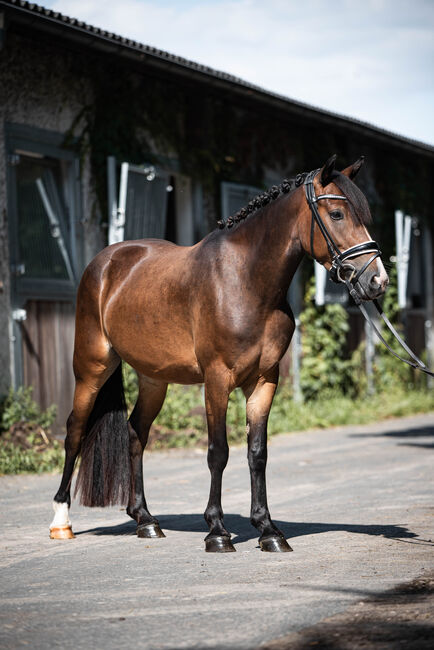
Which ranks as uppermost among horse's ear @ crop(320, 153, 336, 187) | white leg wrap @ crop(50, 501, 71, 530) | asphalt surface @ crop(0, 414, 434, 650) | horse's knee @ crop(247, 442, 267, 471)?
Result: horse's ear @ crop(320, 153, 336, 187)

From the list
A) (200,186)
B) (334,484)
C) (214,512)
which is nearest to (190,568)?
(214,512)

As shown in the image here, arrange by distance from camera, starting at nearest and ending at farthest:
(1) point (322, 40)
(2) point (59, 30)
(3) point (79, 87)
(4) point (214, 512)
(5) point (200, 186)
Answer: (4) point (214, 512)
(2) point (59, 30)
(3) point (79, 87)
(5) point (200, 186)
(1) point (322, 40)

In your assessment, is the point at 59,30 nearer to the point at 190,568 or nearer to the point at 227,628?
the point at 190,568

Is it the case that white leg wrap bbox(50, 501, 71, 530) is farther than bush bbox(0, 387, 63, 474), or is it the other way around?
bush bbox(0, 387, 63, 474)

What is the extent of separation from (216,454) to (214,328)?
0.71 meters

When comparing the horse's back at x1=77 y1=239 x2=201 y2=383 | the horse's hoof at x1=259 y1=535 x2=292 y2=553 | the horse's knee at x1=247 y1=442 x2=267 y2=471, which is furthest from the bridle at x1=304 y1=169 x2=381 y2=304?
the horse's hoof at x1=259 y1=535 x2=292 y2=553

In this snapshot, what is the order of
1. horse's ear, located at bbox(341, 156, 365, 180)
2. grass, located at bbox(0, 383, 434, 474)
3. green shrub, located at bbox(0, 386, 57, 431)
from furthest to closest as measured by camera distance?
green shrub, located at bbox(0, 386, 57, 431) < grass, located at bbox(0, 383, 434, 474) < horse's ear, located at bbox(341, 156, 365, 180)

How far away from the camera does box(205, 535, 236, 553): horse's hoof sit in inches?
210

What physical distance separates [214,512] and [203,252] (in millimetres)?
1517

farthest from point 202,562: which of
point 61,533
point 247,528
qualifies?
point 61,533

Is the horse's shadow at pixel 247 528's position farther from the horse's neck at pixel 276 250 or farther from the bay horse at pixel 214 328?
the horse's neck at pixel 276 250

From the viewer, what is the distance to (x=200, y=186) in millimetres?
14516

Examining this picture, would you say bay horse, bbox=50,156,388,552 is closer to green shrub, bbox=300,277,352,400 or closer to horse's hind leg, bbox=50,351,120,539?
horse's hind leg, bbox=50,351,120,539

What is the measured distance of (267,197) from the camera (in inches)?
221
